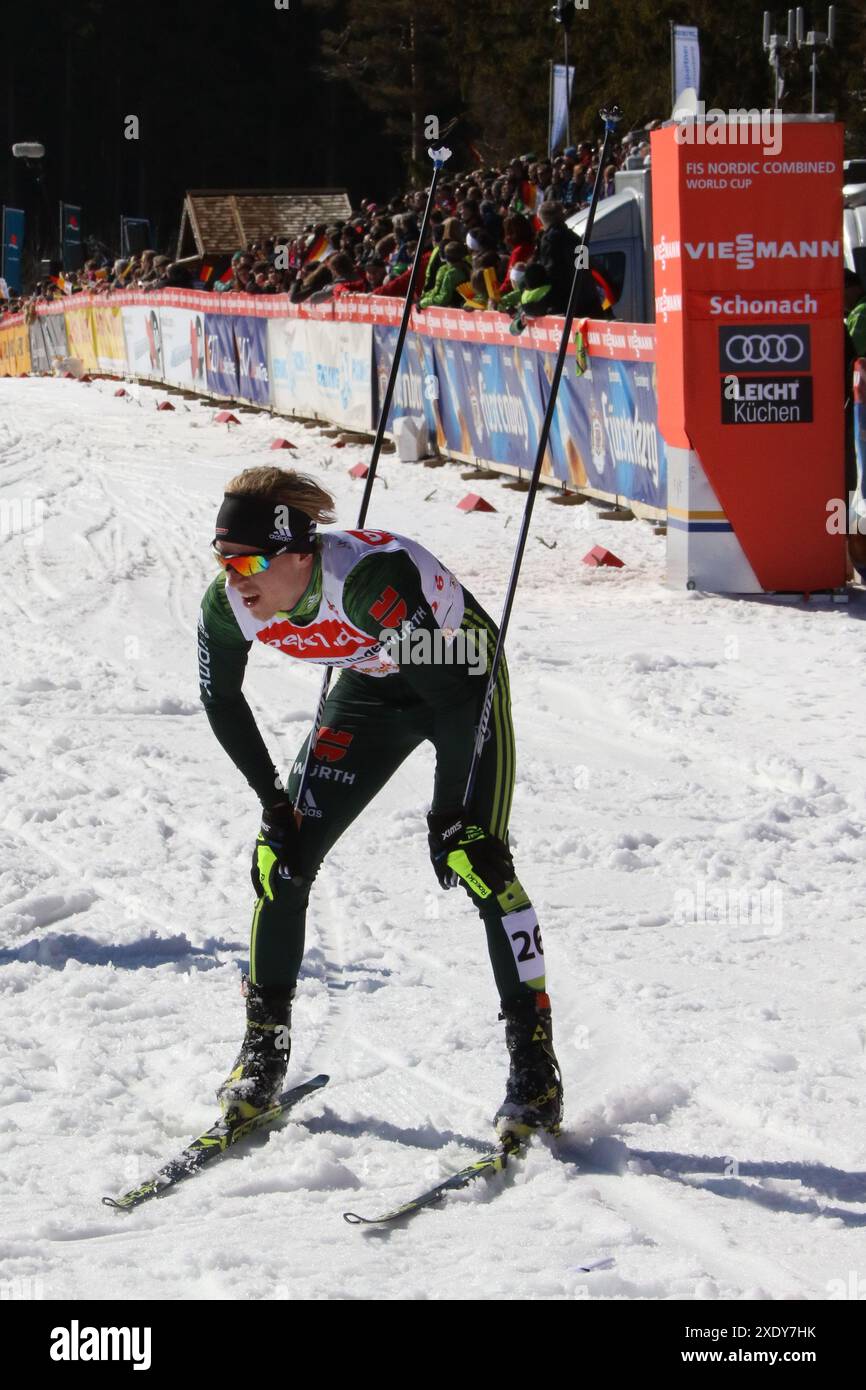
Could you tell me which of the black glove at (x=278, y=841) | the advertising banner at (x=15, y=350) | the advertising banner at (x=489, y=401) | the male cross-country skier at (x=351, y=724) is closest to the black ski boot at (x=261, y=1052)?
the male cross-country skier at (x=351, y=724)

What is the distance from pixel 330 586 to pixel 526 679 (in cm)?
508

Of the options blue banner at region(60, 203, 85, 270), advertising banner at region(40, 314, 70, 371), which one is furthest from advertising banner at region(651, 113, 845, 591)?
blue banner at region(60, 203, 85, 270)

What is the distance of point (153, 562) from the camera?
12492 mm

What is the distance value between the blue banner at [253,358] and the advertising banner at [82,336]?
9.86 metres

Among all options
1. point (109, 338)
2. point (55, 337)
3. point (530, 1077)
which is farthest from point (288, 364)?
point (530, 1077)

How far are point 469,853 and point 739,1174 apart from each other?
1004mm

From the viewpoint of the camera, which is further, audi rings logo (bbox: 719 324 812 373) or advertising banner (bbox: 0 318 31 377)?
advertising banner (bbox: 0 318 31 377)

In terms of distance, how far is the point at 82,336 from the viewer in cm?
3375

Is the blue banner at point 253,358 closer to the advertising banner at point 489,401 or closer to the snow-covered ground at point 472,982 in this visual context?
the advertising banner at point 489,401

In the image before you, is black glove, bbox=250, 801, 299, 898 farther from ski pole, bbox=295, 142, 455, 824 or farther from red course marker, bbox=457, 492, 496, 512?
red course marker, bbox=457, 492, 496, 512

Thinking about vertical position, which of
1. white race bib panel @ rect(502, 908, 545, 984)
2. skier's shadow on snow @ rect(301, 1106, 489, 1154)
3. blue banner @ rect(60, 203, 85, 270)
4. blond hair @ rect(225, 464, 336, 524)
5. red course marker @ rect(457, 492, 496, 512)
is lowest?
skier's shadow on snow @ rect(301, 1106, 489, 1154)

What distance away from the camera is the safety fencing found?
41.8 feet

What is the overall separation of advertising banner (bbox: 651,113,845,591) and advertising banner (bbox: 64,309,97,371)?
24.2 m

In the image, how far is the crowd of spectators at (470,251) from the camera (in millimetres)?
13938
